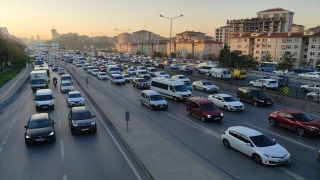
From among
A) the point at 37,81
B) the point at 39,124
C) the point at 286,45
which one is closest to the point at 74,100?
the point at 39,124

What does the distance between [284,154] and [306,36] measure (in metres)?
74.3

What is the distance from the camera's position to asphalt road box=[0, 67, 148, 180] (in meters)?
10.2

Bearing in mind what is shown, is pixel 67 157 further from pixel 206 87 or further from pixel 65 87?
pixel 206 87

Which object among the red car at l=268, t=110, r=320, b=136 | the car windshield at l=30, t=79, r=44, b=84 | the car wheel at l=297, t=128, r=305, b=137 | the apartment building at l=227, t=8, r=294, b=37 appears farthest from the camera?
the apartment building at l=227, t=8, r=294, b=37

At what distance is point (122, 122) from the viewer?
1755 cm

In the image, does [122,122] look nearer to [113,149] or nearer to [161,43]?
[113,149]

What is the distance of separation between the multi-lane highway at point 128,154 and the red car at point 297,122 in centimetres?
40

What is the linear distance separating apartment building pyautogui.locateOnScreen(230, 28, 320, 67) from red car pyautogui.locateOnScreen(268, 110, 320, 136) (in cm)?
5550

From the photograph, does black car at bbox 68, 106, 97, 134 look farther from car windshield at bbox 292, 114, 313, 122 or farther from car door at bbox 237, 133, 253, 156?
car windshield at bbox 292, 114, 313, 122

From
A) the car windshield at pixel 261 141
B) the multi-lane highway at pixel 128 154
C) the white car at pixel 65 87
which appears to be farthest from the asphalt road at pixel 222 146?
the white car at pixel 65 87

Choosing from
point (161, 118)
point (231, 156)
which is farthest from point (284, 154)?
point (161, 118)

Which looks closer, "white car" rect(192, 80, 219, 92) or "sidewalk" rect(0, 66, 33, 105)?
"sidewalk" rect(0, 66, 33, 105)

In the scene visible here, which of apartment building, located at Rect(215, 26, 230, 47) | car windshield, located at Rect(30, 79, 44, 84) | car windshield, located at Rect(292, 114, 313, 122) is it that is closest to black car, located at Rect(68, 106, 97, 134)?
car windshield, located at Rect(292, 114, 313, 122)

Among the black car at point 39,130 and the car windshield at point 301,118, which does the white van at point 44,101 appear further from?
the car windshield at point 301,118
